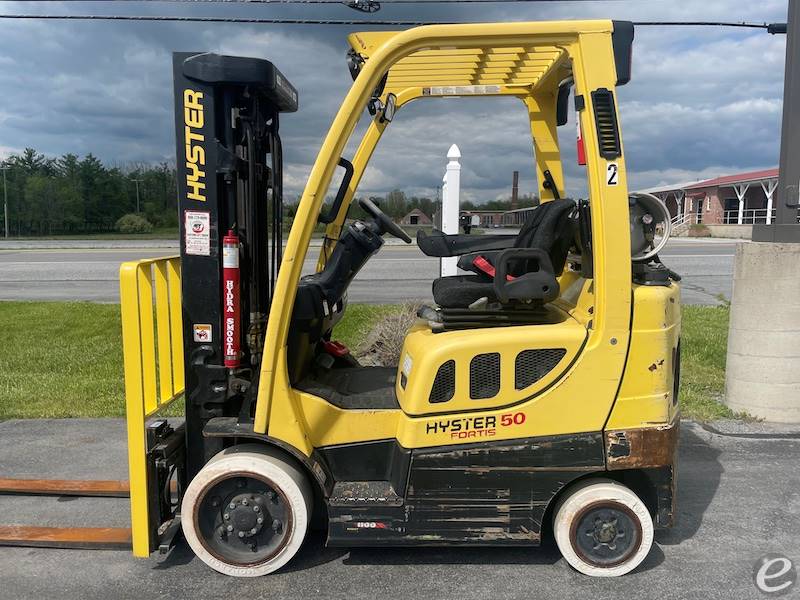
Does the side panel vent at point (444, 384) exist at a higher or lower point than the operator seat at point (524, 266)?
lower

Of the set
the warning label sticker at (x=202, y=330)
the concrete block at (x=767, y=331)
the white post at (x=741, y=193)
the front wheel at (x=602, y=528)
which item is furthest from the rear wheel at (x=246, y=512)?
the white post at (x=741, y=193)

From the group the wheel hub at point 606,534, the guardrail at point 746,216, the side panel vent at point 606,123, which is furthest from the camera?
the guardrail at point 746,216

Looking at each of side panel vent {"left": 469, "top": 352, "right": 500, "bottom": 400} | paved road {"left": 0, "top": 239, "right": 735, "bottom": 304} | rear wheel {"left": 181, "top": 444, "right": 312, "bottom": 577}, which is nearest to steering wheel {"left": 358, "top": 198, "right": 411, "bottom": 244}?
side panel vent {"left": 469, "top": 352, "right": 500, "bottom": 400}

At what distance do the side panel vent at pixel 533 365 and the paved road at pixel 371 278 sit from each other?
370 inches

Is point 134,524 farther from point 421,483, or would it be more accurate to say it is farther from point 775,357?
point 775,357

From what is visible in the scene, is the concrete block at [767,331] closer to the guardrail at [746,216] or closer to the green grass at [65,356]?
the green grass at [65,356]

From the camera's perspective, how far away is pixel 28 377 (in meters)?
7.24

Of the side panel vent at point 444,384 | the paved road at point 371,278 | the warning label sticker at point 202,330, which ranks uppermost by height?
the warning label sticker at point 202,330

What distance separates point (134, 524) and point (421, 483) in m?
1.54

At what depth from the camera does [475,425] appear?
3.15m

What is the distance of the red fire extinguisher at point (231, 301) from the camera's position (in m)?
3.27

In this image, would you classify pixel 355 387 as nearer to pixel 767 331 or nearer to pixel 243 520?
pixel 243 520

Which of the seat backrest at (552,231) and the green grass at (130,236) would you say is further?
the green grass at (130,236)

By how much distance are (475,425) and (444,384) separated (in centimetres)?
26
